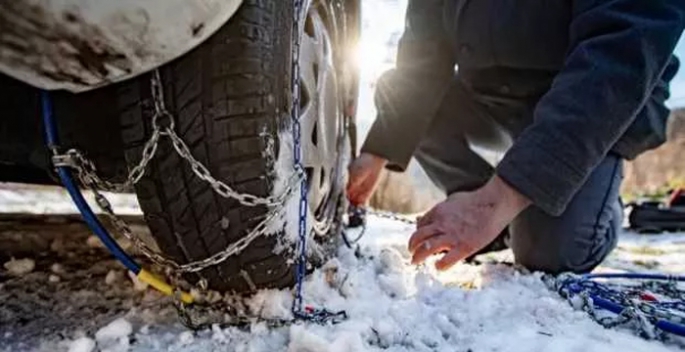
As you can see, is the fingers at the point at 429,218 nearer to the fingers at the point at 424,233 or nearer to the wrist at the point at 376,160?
the fingers at the point at 424,233

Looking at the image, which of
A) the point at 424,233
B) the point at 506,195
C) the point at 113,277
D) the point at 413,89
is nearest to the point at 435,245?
the point at 424,233

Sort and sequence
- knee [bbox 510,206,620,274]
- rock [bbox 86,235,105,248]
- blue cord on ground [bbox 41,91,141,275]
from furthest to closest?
knee [bbox 510,206,620,274] < rock [bbox 86,235,105,248] < blue cord on ground [bbox 41,91,141,275]

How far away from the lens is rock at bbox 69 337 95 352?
0.81 meters

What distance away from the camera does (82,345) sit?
0.81 metres

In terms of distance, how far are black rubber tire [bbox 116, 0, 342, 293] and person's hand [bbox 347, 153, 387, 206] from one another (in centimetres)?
85

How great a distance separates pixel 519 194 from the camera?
1082mm

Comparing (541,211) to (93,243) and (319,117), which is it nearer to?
(319,117)

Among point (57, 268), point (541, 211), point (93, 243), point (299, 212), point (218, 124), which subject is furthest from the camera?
point (541, 211)

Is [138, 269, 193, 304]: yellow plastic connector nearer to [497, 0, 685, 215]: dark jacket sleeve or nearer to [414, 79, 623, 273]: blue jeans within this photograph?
[497, 0, 685, 215]: dark jacket sleeve

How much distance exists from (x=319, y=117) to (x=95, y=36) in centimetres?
49

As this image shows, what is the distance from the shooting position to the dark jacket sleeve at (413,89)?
1.72 metres

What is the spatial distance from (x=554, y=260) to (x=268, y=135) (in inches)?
34.0

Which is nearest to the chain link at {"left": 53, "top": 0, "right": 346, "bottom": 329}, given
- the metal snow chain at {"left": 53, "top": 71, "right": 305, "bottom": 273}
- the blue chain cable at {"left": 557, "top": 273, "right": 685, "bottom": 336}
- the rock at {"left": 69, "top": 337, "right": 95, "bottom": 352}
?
the metal snow chain at {"left": 53, "top": 71, "right": 305, "bottom": 273}

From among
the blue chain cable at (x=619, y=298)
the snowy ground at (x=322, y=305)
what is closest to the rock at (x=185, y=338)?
the snowy ground at (x=322, y=305)
